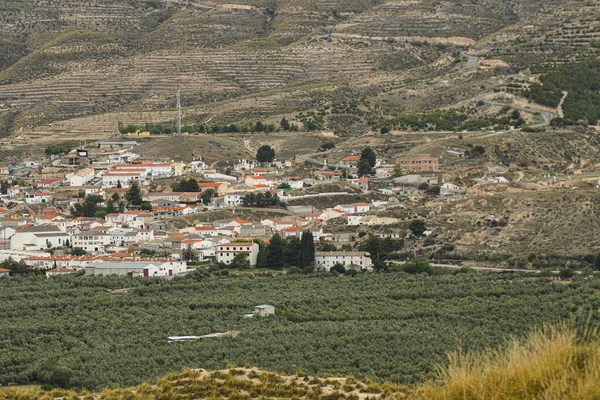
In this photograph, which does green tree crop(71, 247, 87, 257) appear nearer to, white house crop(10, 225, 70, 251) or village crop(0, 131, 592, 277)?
village crop(0, 131, 592, 277)

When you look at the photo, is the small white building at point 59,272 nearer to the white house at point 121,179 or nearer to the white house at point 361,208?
the white house at point 361,208

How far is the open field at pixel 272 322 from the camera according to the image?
111 feet

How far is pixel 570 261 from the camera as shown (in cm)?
5119

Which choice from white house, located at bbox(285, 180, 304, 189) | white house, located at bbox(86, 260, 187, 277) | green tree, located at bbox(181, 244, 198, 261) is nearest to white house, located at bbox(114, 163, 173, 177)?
white house, located at bbox(285, 180, 304, 189)

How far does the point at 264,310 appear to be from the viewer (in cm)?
4178

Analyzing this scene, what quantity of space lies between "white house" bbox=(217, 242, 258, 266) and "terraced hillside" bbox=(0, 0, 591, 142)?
37.9 meters

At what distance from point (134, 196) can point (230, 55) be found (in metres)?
44.3

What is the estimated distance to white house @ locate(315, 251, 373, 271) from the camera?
52250 mm

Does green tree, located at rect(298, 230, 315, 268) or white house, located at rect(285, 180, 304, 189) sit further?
white house, located at rect(285, 180, 304, 189)

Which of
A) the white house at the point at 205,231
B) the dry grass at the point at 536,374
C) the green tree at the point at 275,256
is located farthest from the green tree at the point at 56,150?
the dry grass at the point at 536,374

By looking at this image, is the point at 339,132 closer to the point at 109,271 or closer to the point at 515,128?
the point at 515,128

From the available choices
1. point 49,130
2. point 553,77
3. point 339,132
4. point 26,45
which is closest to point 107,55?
point 26,45

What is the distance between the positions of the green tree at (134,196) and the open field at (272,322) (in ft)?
53.9

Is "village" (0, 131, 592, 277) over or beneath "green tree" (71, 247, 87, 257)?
over
